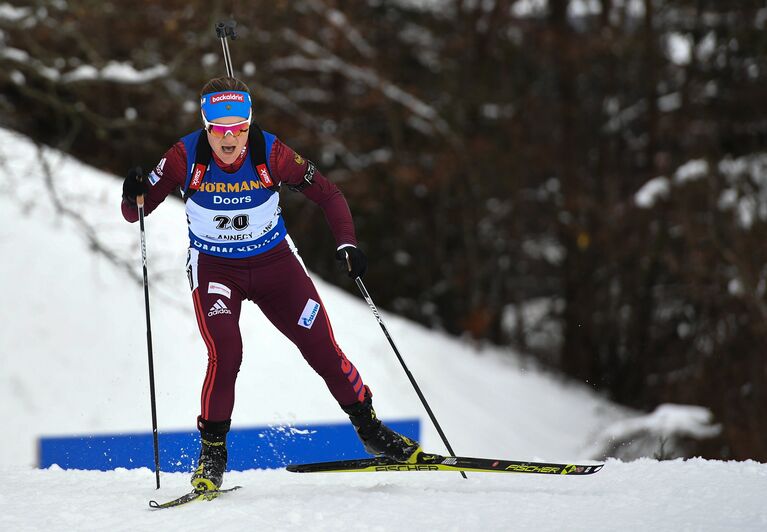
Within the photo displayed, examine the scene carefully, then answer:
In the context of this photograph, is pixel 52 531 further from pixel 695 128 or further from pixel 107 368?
pixel 695 128

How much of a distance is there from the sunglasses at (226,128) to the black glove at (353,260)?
2.44ft

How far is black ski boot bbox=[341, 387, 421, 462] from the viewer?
14.9 feet

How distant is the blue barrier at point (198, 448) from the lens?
5.70 m

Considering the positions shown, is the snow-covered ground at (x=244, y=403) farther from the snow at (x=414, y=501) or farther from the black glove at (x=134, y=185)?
the black glove at (x=134, y=185)

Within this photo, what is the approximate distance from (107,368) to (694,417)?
6.52 m

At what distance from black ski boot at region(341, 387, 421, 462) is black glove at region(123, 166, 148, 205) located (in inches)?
58.1

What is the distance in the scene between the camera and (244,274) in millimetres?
4324

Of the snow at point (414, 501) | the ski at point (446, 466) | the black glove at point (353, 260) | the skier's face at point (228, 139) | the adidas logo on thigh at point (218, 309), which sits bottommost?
the snow at point (414, 501)

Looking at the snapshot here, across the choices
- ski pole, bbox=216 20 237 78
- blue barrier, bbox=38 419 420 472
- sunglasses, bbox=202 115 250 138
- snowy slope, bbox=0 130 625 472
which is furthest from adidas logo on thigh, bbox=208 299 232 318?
snowy slope, bbox=0 130 625 472

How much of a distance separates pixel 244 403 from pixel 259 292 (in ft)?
13.4

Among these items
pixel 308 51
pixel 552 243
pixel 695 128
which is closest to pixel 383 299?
pixel 552 243

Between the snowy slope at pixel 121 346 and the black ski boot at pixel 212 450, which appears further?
the snowy slope at pixel 121 346

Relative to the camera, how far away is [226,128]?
4.07 metres

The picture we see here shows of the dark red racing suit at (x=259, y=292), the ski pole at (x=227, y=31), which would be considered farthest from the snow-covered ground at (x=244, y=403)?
the ski pole at (x=227, y=31)
